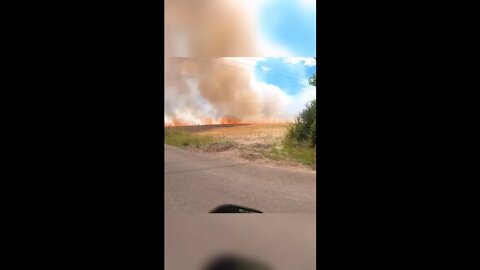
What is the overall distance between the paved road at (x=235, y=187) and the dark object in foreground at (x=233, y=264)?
2.72m

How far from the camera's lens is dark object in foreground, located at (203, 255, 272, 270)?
1.64 metres

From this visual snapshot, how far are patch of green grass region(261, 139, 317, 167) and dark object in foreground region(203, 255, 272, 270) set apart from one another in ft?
20.1

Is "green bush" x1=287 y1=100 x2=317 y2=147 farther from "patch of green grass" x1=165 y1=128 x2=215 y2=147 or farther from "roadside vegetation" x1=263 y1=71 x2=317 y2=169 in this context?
"patch of green grass" x1=165 y1=128 x2=215 y2=147

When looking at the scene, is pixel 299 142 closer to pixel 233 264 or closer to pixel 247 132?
pixel 247 132

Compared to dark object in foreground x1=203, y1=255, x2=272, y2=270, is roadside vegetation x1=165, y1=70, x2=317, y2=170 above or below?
above

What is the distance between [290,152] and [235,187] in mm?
2684

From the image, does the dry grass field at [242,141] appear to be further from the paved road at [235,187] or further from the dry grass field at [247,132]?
the paved road at [235,187]

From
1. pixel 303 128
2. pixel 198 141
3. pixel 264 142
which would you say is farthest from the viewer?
pixel 198 141

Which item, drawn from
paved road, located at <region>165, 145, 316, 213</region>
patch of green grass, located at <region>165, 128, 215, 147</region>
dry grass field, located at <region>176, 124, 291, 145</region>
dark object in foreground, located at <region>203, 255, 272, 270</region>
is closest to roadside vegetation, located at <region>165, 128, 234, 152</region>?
patch of green grass, located at <region>165, 128, 215, 147</region>

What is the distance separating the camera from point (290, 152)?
8.59 meters

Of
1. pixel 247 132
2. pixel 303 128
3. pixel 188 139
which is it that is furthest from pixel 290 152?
pixel 188 139

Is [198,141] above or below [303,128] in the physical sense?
→ below
